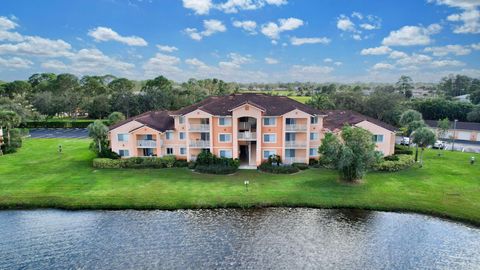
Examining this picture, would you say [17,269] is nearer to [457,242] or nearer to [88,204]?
[88,204]

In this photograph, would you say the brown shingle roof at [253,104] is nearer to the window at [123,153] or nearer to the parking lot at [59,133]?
the window at [123,153]

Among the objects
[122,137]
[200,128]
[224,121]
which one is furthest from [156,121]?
[224,121]

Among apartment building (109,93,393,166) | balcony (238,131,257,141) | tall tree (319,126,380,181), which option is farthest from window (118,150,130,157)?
tall tree (319,126,380,181)

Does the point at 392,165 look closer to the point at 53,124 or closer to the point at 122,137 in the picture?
the point at 122,137

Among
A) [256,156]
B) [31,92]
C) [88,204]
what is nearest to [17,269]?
[88,204]

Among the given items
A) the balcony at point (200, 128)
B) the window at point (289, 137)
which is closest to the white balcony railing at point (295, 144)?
the window at point (289, 137)
